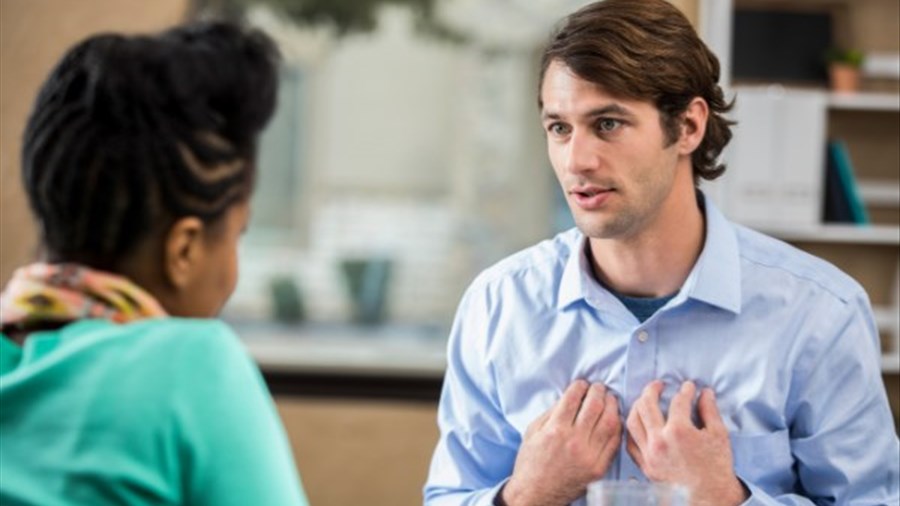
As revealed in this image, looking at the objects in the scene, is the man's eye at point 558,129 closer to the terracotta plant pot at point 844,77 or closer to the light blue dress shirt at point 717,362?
the light blue dress shirt at point 717,362

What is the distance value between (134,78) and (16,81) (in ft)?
9.30

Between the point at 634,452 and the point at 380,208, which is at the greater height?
the point at 634,452

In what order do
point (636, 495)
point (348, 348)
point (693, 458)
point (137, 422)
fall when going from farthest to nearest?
point (348, 348)
point (693, 458)
point (636, 495)
point (137, 422)

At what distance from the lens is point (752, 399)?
176 centimetres

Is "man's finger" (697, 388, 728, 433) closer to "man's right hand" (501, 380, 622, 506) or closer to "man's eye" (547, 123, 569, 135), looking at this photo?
"man's right hand" (501, 380, 622, 506)

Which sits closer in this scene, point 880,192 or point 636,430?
point 636,430

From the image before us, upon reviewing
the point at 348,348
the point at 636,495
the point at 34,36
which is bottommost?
the point at 348,348

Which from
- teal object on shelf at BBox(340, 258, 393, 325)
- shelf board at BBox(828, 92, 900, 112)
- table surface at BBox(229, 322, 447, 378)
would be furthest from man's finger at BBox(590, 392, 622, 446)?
teal object on shelf at BBox(340, 258, 393, 325)

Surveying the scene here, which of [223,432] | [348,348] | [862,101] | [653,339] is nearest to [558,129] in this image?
[653,339]

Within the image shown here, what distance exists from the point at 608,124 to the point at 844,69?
7.19ft

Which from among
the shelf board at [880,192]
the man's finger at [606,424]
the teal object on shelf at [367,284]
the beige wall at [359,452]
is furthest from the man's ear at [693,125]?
the teal object on shelf at [367,284]

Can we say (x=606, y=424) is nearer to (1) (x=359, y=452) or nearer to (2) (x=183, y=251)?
(2) (x=183, y=251)

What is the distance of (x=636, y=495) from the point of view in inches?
49.8

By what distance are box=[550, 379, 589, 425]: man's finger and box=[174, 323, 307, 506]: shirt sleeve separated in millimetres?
630
